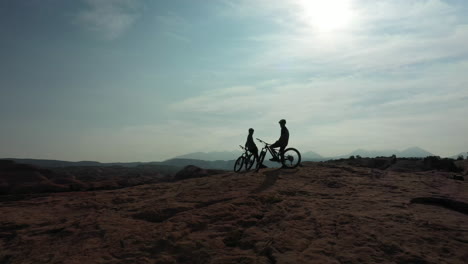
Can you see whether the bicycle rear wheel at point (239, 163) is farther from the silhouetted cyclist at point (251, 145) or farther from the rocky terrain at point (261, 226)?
the rocky terrain at point (261, 226)

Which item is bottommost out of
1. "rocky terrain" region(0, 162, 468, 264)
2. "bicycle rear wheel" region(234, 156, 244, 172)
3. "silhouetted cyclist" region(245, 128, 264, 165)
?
"rocky terrain" region(0, 162, 468, 264)

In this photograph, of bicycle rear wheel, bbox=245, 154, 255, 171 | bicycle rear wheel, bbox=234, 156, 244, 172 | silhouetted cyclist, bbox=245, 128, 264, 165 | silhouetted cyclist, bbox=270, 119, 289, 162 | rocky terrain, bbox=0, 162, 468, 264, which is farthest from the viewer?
bicycle rear wheel, bbox=234, 156, 244, 172

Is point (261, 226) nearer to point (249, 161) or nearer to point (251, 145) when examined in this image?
point (251, 145)

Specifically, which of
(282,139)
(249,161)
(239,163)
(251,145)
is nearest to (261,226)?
(282,139)

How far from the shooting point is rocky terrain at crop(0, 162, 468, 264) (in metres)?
4.57

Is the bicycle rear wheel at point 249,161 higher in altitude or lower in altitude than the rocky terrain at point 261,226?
higher

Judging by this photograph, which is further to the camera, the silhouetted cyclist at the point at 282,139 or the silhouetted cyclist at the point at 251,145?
the silhouetted cyclist at the point at 251,145

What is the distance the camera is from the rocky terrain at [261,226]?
457 cm

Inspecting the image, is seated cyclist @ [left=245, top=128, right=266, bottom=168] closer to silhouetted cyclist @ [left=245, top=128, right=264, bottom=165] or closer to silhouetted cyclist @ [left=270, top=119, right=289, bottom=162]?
silhouetted cyclist @ [left=245, top=128, right=264, bottom=165]

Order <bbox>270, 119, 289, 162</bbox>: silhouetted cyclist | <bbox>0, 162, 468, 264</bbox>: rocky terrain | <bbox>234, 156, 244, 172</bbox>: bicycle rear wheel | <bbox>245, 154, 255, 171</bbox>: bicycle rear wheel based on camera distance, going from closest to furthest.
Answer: <bbox>0, 162, 468, 264</bbox>: rocky terrain
<bbox>270, 119, 289, 162</bbox>: silhouetted cyclist
<bbox>245, 154, 255, 171</bbox>: bicycle rear wheel
<bbox>234, 156, 244, 172</bbox>: bicycle rear wheel

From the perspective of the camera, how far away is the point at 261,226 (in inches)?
228

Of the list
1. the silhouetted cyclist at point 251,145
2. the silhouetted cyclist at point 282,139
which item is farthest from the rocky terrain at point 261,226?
the silhouetted cyclist at point 251,145

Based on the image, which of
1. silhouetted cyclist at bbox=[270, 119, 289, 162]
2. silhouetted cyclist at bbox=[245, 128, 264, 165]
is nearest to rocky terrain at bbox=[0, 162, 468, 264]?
silhouetted cyclist at bbox=[270, 119, 289, 162]

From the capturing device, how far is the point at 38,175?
3456 cm
